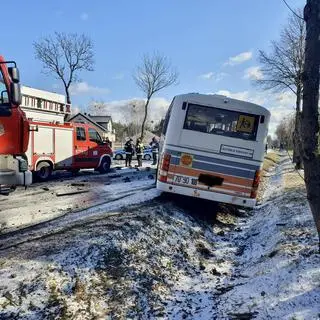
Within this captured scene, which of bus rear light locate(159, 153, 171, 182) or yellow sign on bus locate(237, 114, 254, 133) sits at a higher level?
yellow sign on bus locate(237, 114, 254, 133)

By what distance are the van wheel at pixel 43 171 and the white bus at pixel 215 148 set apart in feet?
28.2

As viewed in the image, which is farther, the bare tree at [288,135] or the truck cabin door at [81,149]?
the truck cabin door at [81,149]

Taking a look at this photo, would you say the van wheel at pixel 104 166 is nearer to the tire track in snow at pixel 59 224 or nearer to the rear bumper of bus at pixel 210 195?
the tire track in snow at pixel 59 224

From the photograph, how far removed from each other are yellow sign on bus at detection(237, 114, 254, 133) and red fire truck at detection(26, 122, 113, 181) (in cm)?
810

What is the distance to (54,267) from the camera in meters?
5.57

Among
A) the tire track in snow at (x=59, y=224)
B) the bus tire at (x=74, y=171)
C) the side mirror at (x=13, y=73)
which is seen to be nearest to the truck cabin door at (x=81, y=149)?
the bus tire at (x=74, y=171)

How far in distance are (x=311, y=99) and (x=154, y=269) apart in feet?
11.1

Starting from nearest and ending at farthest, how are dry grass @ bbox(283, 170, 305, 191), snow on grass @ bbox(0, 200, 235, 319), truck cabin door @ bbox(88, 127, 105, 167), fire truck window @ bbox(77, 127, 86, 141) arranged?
snow on grass @ bbox(0, 200, 235, 319) → dry grass @ bbox(283, 170, 305, 191) → fire truck window @ bbox(77, 127, 86, 141) → truck cabin door @ bbox(88, 127, 105, 167)

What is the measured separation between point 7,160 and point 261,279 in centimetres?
516

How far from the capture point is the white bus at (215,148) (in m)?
10.4

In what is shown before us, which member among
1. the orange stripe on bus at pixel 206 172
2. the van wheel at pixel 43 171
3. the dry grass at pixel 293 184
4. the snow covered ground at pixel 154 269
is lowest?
the van wheel at pixel 43 171

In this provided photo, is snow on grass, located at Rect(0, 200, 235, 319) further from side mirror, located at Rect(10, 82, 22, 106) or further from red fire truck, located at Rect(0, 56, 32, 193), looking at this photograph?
side mirror, located at Rect(10, 82, 22, 106)

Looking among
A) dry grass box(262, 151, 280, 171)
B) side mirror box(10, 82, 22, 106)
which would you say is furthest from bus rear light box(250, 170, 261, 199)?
dry grass box(262, 151, 280, 171)

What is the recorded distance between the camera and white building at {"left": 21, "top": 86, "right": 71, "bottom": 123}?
55.3ft
